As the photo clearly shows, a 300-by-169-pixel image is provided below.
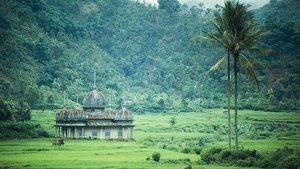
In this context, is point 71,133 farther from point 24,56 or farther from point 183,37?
point 183,37

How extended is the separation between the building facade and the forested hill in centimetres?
549

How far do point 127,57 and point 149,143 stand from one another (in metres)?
64.2

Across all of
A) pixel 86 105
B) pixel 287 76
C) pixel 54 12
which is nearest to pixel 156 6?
pixel 54 12

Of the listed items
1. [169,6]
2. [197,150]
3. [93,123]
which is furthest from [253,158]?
[169,6]

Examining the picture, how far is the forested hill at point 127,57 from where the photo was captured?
72.1 meters

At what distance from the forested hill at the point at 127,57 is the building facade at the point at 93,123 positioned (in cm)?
549

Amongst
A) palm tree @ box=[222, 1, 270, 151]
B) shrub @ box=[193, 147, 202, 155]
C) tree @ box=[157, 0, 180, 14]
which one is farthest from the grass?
tree @ box=[157, 0, 180, 14]

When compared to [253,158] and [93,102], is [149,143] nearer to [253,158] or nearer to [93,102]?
[93,102]

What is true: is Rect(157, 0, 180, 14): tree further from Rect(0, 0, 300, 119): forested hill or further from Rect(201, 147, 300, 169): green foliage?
Rect(201, 147, 300, 169): green foliage

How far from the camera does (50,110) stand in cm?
6431

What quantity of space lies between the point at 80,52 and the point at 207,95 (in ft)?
96.6

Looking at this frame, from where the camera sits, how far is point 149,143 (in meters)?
45.6

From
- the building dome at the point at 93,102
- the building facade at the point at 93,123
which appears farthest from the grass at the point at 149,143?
the building dome at the point at 93,102

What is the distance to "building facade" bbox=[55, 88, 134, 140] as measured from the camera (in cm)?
4906
